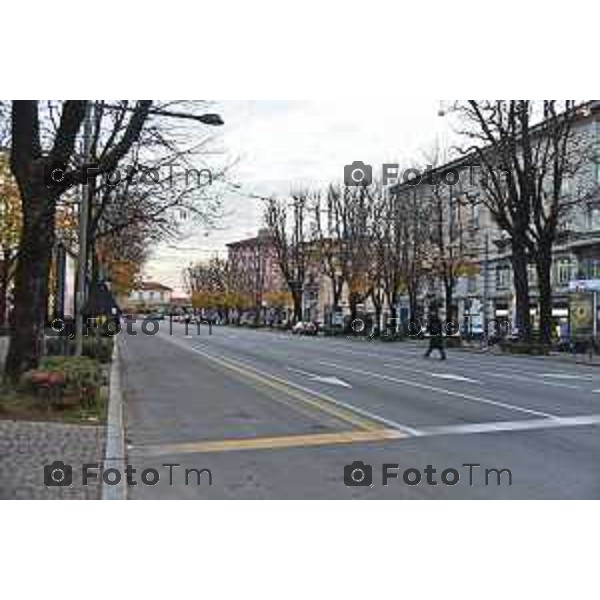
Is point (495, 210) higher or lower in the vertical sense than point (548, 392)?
higher

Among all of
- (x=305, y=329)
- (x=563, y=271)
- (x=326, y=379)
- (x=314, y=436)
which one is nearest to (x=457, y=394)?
(x=326, y=379)

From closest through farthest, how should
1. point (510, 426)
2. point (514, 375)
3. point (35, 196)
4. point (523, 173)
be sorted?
point (510, 426) < point (35, 196) < point (514, 375) < point (523, 173)

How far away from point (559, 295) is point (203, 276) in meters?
74.0

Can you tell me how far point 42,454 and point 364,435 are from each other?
14.5ft

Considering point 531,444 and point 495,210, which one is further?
point 495,210

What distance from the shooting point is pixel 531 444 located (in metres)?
11.7

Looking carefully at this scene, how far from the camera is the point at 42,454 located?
9773 millimetres

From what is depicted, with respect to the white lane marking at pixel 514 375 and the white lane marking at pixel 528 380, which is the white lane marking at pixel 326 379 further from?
the white lane marking at pixel 528 380

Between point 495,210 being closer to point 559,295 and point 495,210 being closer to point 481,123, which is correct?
point 481,123

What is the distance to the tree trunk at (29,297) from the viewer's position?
50.5ft

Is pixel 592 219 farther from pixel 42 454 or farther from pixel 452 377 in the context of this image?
pixel 42 454

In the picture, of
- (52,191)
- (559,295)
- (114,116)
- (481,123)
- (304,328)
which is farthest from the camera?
(304,328)

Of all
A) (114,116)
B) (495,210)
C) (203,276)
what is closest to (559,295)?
(495,210)

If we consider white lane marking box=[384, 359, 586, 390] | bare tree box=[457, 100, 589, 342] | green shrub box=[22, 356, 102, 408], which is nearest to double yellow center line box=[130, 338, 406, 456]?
green shrub box=[22, 356, 102, 408]
